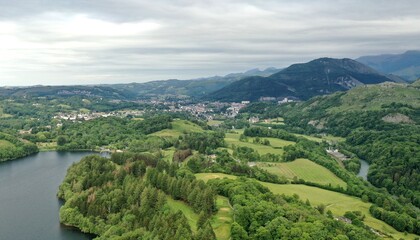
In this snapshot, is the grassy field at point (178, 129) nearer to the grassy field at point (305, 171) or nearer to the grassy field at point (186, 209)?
the grassy field at point (305, 171)

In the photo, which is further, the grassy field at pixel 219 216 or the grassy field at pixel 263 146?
the grassy field at pixel 263 146

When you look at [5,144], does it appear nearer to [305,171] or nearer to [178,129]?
[178,129]

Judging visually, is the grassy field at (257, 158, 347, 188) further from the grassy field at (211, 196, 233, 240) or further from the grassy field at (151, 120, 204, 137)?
the grassy field at (151, 120, 204, 137)

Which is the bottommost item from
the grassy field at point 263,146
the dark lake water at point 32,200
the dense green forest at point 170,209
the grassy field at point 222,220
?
the grassy field at point 263,146

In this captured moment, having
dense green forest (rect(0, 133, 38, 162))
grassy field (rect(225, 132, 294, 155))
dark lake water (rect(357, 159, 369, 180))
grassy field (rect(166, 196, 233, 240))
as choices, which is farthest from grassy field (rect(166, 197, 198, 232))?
dense green forest (rect(0, 133, 38, 162))

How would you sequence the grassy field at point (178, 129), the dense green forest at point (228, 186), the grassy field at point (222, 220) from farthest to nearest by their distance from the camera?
the grassy field at point (178, 129) → the dense green forest at point (228, 186) → the grassy field at point (222, 220)

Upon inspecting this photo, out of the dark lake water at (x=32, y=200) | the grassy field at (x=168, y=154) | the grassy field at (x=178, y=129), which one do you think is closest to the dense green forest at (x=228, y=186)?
the grassy field at (x=168, y=154)
